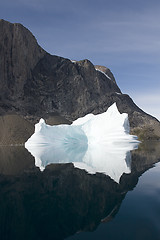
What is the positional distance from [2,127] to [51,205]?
2600 inches

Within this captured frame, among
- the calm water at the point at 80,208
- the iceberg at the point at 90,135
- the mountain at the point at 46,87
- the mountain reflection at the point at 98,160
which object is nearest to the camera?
the calm water at the point at 80,208

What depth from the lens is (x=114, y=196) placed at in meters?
8.14

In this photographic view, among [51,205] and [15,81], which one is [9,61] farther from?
[51,205]

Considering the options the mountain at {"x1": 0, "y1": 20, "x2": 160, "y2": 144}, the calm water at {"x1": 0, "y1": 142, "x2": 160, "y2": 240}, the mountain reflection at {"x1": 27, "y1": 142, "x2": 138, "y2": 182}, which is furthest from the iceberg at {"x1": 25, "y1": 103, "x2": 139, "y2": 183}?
the mountain at {"x1": 0, "y1": 20, "x2": 160, "y2": 144}

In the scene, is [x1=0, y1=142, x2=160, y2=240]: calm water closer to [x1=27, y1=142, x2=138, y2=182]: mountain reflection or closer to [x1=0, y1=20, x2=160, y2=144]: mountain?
[x1=27, y1=142, x2=138, y2=182]: mountain reflection

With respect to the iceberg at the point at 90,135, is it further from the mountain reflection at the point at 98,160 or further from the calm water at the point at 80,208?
the calm water at the point at 80,208

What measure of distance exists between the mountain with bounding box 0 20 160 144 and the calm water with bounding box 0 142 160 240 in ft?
228

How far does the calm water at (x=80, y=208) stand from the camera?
5500mm

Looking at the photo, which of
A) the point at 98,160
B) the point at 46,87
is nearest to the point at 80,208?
the point at 98,160

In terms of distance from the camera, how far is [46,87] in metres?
104

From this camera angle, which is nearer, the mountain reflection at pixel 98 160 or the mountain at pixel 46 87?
the mountain reflection at pixel 98 160

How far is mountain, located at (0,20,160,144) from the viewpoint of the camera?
8933cm

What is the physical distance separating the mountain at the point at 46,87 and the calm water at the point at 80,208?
228 ft

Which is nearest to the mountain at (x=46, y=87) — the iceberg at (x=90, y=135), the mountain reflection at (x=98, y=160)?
the iceberg at (x=90, y=135)
